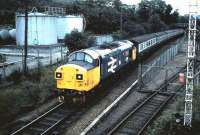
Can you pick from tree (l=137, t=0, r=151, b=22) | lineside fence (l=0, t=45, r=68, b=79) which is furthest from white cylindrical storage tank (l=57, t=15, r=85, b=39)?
tree (l=137, t=0, r=151, b=22)

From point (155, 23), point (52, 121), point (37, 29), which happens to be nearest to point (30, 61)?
point (52, 121)

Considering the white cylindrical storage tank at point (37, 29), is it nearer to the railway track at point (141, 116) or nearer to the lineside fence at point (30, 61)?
the lineside fence at point (30, 61)

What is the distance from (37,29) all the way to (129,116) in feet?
93.9

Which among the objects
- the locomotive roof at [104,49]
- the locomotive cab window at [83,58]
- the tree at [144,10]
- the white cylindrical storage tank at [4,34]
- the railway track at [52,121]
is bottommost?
the railway track at [52,121]

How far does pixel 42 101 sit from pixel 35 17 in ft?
81.4

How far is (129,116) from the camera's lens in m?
18.0

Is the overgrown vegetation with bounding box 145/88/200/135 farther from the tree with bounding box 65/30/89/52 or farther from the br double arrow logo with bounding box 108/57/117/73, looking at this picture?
the tree with bounding box 65/30/89/52

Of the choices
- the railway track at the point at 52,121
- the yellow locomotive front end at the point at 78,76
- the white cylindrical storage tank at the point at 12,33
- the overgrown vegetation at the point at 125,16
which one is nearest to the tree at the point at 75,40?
the white cylindrical storage tank at the point at 12,33

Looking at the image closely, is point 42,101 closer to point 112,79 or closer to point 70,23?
point 112,79

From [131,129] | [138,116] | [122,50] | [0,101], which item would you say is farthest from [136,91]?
[0,101]

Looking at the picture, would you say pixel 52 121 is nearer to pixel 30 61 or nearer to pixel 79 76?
pixel 79 76

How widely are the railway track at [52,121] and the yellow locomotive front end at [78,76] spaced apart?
3.07ft

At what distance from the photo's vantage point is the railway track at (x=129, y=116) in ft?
54.0

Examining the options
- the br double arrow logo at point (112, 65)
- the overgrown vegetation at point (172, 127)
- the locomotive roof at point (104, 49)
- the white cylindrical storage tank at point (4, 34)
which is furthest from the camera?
the white cylindrical storage tank at point (4, 34)
